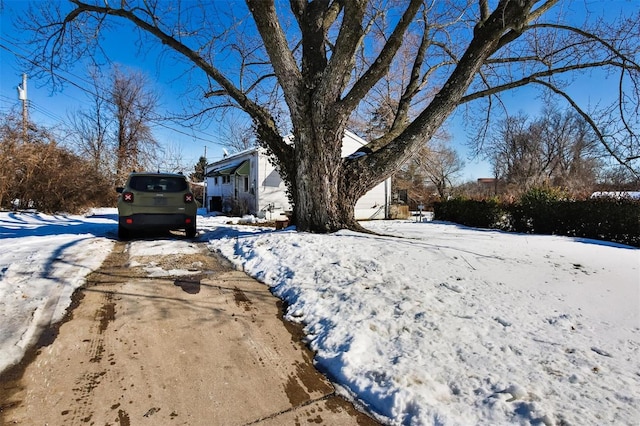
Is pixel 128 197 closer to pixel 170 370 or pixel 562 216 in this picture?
pixel 170 370

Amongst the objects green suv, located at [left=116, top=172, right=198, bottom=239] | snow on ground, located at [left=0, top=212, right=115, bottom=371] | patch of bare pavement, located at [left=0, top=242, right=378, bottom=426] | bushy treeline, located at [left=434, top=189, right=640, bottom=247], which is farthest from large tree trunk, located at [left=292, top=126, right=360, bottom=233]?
bushy treeline, located at [left=434, top=189, right=640, bottom=247]

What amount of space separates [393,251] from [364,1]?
A: 13.4 feet

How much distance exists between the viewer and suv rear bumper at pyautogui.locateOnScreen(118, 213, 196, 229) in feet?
23.3

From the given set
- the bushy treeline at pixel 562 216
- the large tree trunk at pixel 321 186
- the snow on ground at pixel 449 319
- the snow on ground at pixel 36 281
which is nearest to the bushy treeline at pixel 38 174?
the snow on ground at pixel 36 281

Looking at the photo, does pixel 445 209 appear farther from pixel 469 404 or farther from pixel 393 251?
pixel 469 404

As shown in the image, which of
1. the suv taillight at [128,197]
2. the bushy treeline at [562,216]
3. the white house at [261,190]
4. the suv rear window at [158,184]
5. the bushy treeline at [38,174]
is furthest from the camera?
the white house at [261,190]

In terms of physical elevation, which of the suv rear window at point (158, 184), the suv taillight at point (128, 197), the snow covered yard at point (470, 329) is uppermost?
the suv rear window at point (158, 184)

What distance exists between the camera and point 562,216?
901cm

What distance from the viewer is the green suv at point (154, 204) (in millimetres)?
7117

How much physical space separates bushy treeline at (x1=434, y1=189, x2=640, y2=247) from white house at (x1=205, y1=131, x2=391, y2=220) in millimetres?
6727

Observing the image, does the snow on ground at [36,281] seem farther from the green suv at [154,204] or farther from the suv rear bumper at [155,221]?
the green suv at [154,204]

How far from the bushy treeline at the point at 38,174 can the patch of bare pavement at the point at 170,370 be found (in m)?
12.6

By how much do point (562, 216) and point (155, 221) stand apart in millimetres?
10514

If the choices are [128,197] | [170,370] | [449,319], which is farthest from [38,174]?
[449,319]
